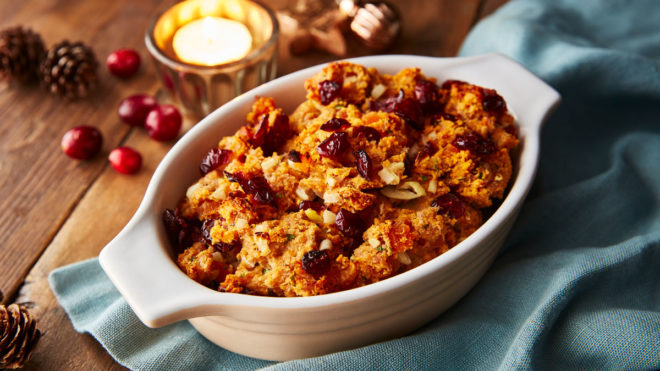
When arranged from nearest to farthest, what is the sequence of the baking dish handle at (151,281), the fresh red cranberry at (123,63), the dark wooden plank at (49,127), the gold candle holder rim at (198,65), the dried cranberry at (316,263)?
the baking dish handle at (151,281), the dried cranberry at (316,263), the dark wooden plank at (49,127), the gold candle holder rim at (198,65), the fresh red cranberry at (123,63)

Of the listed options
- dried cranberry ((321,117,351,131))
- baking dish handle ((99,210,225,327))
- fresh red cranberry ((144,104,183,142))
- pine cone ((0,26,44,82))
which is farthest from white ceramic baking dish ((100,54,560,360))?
pine cone ((0,26,44,82))

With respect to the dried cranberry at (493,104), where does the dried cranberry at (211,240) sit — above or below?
below

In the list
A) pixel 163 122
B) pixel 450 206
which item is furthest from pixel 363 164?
pixel 163 122

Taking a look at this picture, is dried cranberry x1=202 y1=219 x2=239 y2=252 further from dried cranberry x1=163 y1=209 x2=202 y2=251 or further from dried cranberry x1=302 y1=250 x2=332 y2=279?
dried cranberry x1=302 y1=250 x2=332 y2=279

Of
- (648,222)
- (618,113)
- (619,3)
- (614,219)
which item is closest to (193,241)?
(614,219)

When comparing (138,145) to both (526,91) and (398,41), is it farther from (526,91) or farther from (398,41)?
(526,91)

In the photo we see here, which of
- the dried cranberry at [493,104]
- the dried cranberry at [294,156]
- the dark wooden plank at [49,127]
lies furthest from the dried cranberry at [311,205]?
the dark wooden plank at [49,127]

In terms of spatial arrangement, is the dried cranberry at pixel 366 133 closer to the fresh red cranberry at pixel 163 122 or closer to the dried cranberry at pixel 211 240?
the dried cranberry at pixel 211 240
